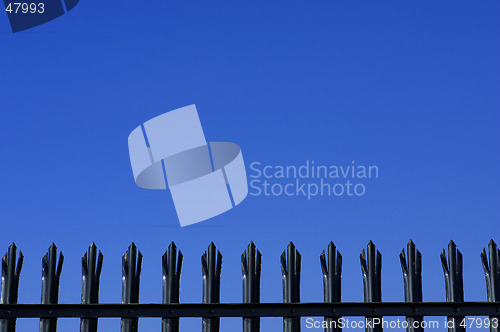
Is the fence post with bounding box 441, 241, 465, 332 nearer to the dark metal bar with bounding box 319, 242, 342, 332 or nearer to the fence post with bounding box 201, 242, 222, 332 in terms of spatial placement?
the dark metal bar with bounding box 319, 242, 342, 332

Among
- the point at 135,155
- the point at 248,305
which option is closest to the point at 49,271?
the point at 248,305

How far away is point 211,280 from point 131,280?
3.37ft

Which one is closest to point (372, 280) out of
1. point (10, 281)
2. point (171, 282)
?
point (171, 282)

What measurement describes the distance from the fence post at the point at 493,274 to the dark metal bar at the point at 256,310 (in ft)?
0.64

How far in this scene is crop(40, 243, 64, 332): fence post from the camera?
28.4ft

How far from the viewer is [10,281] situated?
8.91m

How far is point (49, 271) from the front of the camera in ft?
29.0

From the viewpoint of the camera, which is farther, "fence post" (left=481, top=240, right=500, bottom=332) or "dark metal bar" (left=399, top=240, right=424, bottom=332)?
"fence post" (left=481, top=240, right=500, bottom=332)

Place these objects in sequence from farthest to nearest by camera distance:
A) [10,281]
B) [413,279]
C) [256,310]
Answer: [10,281] < [413,279] < [256,310]

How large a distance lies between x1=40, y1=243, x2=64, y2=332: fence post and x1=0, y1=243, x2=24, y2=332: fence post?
1.33 feet

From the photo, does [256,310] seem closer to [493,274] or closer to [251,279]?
[251,279]

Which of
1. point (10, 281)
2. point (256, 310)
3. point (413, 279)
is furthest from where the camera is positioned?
point (10, 281)

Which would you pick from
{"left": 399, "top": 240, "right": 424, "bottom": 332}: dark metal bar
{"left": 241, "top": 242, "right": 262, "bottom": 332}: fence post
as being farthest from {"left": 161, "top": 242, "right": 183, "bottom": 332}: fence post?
{"left": 399, "top": 240, "right": 424, "bottom": 332}: dark metal bar

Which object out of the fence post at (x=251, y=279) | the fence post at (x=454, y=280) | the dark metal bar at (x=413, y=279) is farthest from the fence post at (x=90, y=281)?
the fence post at (x=454, y=280)
